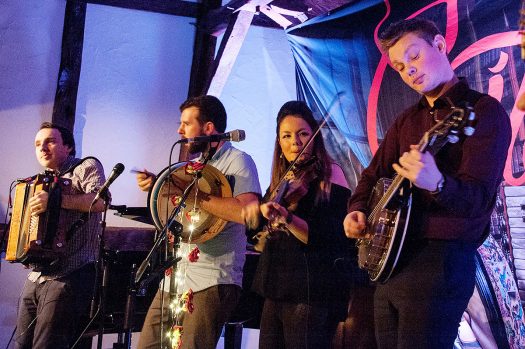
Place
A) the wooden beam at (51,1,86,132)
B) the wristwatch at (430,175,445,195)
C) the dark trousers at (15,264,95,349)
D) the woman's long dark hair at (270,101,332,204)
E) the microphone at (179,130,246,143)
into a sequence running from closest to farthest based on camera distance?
the wristwatch at (430,175,445,195) → the microphone at (179,130,246,143) → the woman's long dark hair at (270,101,332,204) → the dark trousers at (15,264,95,349) → the wooden beam at (51,1,86,132)

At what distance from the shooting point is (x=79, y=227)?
444 cm

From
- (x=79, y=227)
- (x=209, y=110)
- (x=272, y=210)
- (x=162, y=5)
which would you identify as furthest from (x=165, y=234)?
(x=162, y=5)

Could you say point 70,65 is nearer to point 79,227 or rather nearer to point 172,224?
point 79,227

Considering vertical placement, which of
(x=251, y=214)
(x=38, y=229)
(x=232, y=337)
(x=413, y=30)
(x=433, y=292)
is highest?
(x=413, y=30)

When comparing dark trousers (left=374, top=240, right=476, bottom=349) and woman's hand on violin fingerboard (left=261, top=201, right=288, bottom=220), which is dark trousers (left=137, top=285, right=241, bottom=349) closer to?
woman's hand on violin fingerboard (left=261, top=201, right=288, bottom=220)

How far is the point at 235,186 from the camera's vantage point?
136 inches

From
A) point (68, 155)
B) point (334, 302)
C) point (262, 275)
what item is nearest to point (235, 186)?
point (262, 275)

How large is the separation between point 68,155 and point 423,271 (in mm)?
3347

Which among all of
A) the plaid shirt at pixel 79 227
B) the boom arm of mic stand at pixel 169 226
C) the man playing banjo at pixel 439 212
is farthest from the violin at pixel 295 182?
the plaid shirt at pixel 79 227

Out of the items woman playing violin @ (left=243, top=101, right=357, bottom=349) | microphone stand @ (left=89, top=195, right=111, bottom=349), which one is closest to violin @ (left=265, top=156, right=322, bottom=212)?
woman playing violin @ (left=243, top=101, right=357, bottom=349)

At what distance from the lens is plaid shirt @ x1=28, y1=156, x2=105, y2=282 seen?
4344 mm

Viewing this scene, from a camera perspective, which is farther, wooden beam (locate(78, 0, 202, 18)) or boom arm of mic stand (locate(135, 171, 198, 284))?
wooden beam (locate(78, 0, 202, 18))

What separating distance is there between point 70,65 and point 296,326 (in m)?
4.35

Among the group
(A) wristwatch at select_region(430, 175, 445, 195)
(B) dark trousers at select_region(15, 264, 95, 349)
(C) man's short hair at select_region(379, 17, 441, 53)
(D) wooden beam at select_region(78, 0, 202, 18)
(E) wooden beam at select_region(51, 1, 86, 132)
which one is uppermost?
(D) wooden beam at select_region(78, 0, 202, 18)
